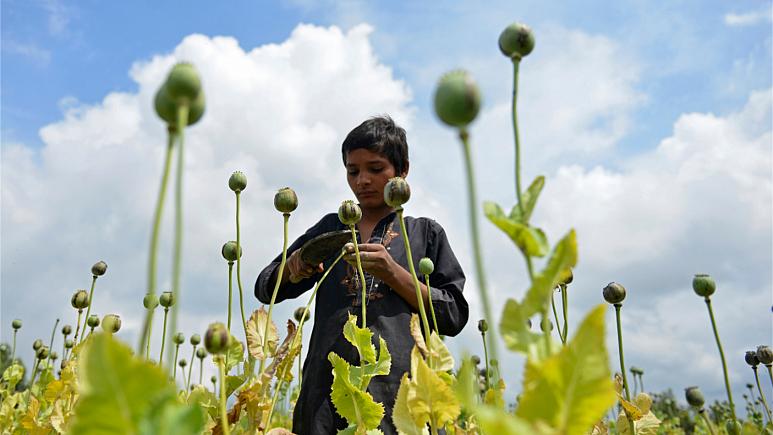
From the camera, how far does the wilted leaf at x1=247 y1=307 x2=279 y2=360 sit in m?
1.42

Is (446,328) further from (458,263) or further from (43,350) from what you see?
(43,350)

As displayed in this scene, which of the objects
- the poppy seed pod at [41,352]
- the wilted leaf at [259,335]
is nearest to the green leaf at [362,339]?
the wilted leaf at [259,335]

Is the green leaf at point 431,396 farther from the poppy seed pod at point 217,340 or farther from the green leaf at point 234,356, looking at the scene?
the green leaf at point 234,356

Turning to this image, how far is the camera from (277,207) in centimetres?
160

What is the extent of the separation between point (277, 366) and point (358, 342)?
20cm

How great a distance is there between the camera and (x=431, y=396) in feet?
3.30

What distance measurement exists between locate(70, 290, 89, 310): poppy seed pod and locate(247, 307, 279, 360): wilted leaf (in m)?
0.74

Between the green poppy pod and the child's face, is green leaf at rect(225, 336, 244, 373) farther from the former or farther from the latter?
the child's face

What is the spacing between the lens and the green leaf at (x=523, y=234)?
0.62m

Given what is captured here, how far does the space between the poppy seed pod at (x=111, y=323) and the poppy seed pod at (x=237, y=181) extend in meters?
0.44

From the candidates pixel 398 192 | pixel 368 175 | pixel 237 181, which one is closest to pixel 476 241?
pixel 398 192

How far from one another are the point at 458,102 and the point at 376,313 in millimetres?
1840

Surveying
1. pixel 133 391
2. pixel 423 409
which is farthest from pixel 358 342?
pixel 133 391

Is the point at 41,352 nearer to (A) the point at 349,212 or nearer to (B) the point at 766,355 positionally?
(A) the point at 349,212
